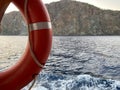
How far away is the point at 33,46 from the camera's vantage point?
240 cm

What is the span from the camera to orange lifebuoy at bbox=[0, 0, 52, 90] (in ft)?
7.80

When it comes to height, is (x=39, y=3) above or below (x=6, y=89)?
above

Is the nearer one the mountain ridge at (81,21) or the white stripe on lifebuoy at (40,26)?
the white stripe on lifebuoy at (40,26)

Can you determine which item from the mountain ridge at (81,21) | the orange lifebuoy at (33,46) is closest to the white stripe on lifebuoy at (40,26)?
the orange lifebuoy at (33,46)

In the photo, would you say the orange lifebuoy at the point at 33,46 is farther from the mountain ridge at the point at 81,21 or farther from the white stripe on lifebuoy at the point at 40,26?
the mountain ridge at the point at 81,21

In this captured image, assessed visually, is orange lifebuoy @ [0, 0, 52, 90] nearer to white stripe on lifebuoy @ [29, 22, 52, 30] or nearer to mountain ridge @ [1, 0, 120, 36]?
white stripe on lifebuoy @ [29, 22, 52, 30]

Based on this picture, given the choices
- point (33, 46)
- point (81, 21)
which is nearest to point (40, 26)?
point (33, 46)

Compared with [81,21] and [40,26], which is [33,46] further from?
[81,21]

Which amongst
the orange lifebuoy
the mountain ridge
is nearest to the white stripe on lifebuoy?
the orange lifebuoy

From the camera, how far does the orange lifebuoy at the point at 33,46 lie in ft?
7.80

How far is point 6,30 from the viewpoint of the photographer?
89.8 metres

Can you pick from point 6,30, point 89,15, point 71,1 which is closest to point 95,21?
point 89,15

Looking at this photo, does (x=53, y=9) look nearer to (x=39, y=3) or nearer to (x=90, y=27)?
(x=90, y=27)

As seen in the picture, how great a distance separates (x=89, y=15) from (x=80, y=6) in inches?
196
